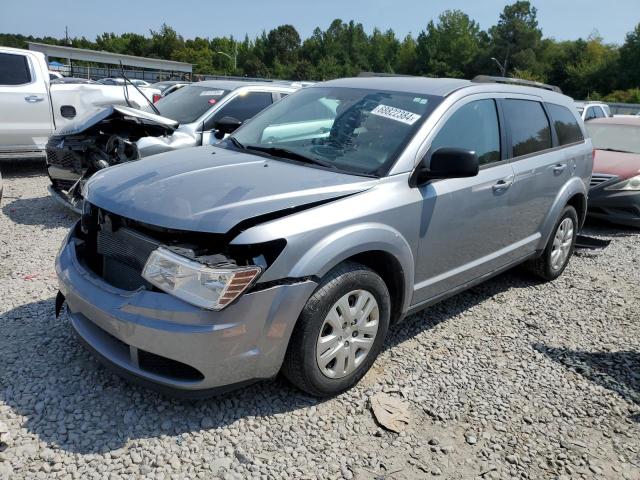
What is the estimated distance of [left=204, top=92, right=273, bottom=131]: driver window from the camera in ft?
22.5

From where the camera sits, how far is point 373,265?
319 centimetres

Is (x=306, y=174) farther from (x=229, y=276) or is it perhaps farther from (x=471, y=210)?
(x=471, y=210)

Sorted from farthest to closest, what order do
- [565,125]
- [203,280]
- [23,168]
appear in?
[23,168]
[565,125]
[203,280]

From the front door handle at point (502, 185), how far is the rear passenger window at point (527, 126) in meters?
0.29

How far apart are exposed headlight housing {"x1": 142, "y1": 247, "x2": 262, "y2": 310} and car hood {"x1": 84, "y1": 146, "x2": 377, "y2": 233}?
0.18 meters

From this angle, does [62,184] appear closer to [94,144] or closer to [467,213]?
[94,144]

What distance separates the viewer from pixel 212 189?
9.26 ft

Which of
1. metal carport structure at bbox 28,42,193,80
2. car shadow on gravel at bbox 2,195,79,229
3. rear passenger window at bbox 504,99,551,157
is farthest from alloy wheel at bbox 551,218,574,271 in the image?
metal carport structure at bbox 28,42,193,80

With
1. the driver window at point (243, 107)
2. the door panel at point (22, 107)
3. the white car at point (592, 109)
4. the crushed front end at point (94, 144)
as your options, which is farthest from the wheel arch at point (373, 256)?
the white car at point (592, 109)

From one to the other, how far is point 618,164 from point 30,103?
8.99m

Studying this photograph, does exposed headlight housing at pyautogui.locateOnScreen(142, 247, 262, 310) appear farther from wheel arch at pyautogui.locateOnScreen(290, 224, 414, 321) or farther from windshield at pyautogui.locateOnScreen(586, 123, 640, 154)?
windshield at pyautogui.locateOnScreen(586, 123, 640, 154)

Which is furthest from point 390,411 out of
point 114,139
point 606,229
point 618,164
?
point 618,164

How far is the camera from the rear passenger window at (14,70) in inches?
325

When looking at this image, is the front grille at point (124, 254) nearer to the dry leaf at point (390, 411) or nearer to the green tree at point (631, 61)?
the dry leaf at point (390, 411)
